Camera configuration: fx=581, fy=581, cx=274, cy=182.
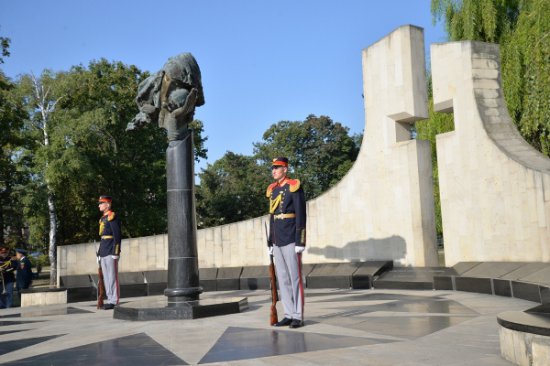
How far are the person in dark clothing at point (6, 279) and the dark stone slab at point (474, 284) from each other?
9457 mm

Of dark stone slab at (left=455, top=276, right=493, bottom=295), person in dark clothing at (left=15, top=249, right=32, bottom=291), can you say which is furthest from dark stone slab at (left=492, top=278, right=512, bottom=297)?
person in dark clothing at (left=15, top=249, right=32, bottom=291)

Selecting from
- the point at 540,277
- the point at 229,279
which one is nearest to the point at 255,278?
the point at 229,279

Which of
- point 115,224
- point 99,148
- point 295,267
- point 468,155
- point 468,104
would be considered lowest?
point 295,267

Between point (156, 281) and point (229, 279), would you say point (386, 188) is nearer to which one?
point (229, 279)

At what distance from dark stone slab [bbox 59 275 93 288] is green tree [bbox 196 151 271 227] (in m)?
29.6

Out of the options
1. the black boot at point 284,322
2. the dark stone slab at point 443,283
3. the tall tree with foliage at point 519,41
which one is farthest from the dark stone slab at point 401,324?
the tall tree with foliage at point 519,41

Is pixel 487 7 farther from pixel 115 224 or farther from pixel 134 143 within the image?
pixel 134 143

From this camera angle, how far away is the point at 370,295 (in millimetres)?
10227

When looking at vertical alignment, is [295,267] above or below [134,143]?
below

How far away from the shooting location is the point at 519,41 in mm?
14703

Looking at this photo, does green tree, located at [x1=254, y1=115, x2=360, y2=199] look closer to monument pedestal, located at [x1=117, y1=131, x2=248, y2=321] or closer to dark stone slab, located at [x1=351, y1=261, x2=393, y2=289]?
dark stone slab, located at [x1=351, y1=261, x2=393, y2=289]

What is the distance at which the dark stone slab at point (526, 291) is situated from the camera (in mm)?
7899

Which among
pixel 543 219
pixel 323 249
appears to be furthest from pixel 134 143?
pixel 543 219

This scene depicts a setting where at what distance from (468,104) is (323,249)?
15.3 ft
